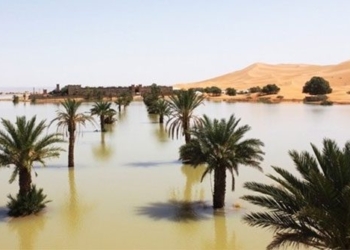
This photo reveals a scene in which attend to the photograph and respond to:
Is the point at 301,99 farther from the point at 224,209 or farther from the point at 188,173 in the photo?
the point at 224,209

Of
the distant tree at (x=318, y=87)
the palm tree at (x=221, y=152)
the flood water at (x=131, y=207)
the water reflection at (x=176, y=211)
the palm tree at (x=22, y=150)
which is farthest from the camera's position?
the distant tree at (x=318, y=87)

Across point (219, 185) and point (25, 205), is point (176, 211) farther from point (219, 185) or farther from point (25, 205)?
point (25, 205)

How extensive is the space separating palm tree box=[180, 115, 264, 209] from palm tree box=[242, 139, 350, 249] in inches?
261

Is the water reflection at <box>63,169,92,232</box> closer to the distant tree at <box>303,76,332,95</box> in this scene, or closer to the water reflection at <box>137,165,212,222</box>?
the water reflection at <box>137,165,212,222</box>

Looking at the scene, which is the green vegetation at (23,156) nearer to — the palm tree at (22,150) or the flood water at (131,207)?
the palm tree at (22,150)

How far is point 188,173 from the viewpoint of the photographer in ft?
78.1

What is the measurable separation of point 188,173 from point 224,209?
285 inches

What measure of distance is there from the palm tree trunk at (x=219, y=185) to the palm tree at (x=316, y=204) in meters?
6.76

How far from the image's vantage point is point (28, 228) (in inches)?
591

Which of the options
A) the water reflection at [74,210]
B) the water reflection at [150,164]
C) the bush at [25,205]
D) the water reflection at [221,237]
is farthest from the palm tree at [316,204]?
the water reflection at [150,164]

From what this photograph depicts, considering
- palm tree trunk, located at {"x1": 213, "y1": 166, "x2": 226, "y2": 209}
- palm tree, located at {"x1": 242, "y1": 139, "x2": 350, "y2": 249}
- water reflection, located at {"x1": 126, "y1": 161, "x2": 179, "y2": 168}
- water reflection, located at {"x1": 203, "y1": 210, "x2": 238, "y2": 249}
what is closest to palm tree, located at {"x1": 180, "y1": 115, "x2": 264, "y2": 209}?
palm tree trunk, located at {"x1": 213, "y1": 166, "x2": 226, "y2": 209}

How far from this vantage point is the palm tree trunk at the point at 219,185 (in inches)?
650

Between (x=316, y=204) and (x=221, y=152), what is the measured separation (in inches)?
312

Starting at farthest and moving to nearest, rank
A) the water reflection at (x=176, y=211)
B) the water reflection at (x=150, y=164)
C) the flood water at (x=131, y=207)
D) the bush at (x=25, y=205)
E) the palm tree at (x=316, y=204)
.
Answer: the water reflection at (x=150, y=164), the bush at (x=25, y=205), the water reflection at (x=176, y=211), the flood water at (x=131, y=207), the palm tree at (x=316, y=204)
